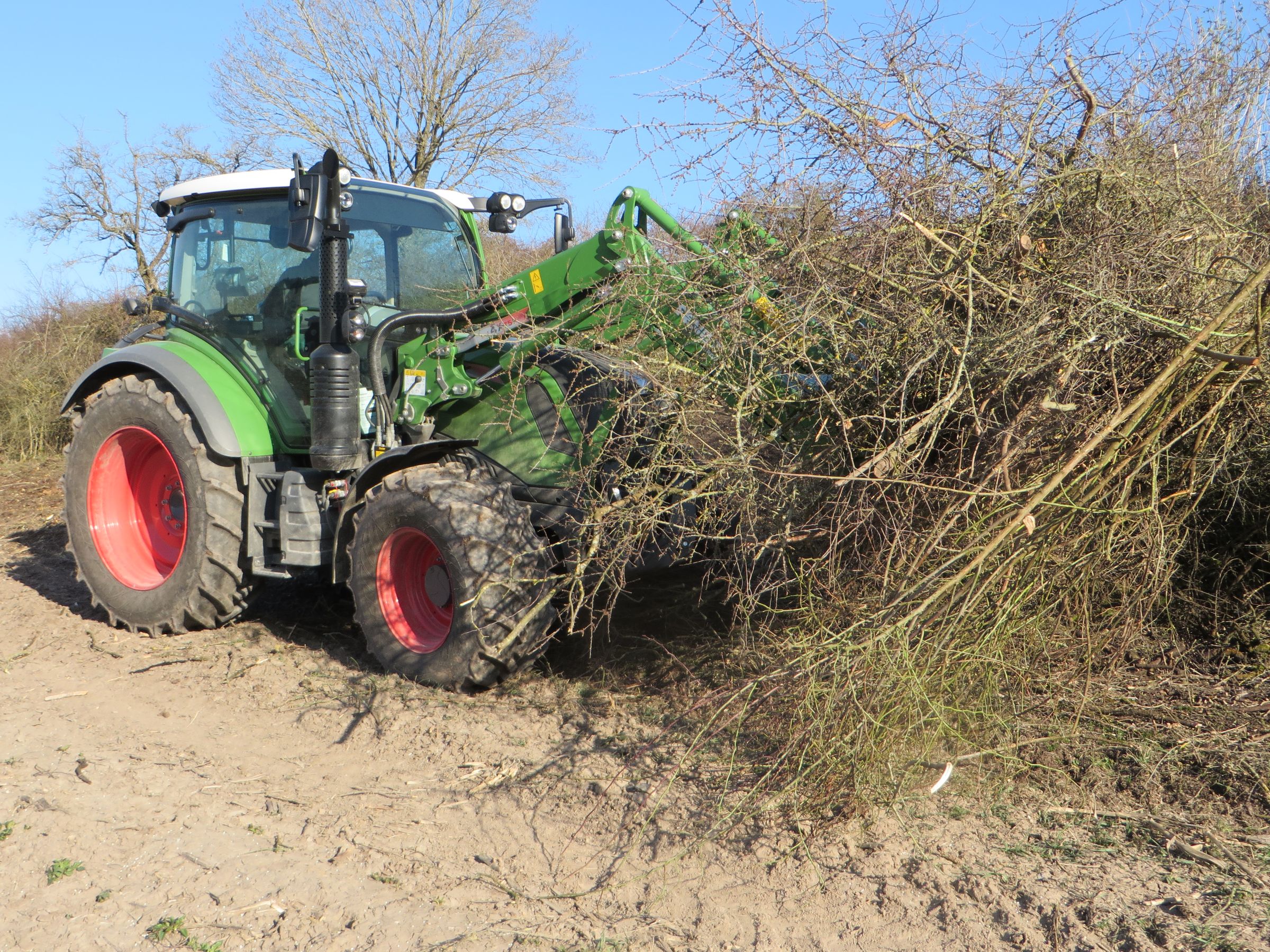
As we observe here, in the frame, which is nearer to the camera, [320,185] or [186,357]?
[320,185]

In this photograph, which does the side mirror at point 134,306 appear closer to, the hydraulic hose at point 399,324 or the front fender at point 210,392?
the front fender at point 210,392

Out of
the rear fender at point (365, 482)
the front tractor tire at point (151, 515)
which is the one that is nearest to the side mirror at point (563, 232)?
the rear fender at point (365, 482)

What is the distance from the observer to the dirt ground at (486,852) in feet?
9.07

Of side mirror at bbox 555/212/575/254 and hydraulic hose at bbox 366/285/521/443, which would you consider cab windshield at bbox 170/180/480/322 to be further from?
side mirror at bbox 555/212/575/254

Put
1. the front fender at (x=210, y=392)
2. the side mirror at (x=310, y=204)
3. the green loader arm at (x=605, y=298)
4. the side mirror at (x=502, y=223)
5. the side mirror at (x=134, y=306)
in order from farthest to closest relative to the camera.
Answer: the side mirror at (x=134, y=306)
the side mirror at (x=502, y=223)
the front fender at (x=210, y=392)
the side mirror at (x=310, y=204)
the green loader arm at (x=605, y=298)

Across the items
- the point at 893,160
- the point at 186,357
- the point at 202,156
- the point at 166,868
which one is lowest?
the point at 166,868

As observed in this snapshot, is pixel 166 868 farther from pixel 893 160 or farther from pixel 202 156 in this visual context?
pixel 202 156

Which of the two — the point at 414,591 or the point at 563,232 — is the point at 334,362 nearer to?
the point at 414,591

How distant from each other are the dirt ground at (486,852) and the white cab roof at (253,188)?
265cm

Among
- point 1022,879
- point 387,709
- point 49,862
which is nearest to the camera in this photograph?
point 1022,879

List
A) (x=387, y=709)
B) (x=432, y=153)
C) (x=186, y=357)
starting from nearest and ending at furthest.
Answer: (x=387, y=709) < (x=186, y=357) < (x=432, y=153)

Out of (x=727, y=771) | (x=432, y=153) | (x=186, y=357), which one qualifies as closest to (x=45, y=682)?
(x=186, y=357)

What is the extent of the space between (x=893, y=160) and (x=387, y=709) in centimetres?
302

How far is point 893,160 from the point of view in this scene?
12.4 ft
